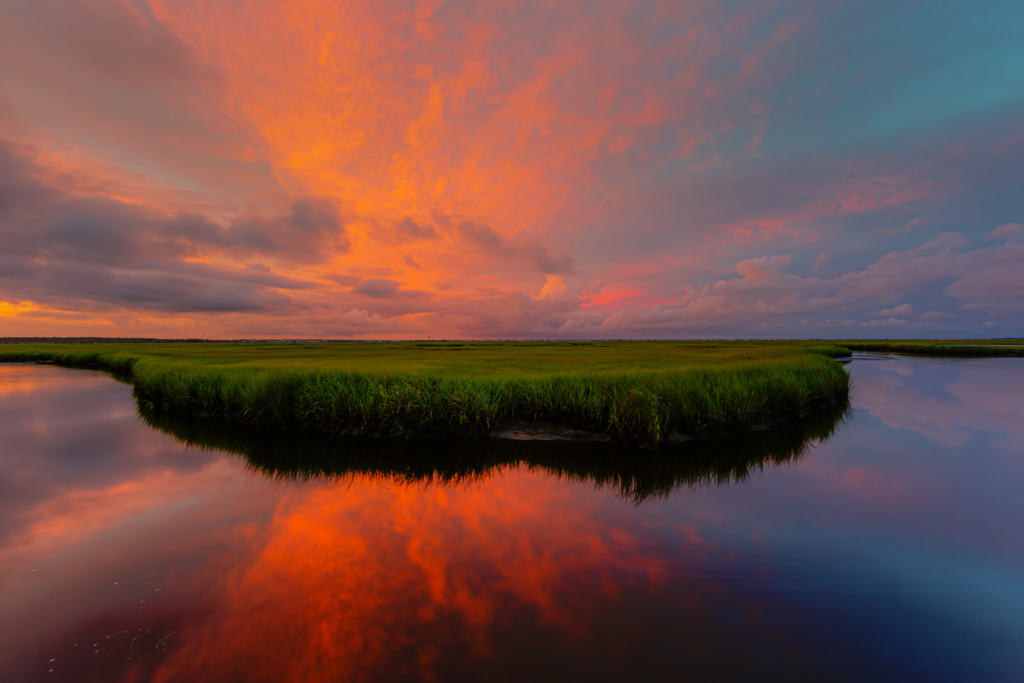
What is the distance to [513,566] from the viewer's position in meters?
4.82

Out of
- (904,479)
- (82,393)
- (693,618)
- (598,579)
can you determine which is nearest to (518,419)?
(598,579)

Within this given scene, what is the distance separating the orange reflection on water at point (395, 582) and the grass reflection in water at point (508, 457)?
4.77 feet

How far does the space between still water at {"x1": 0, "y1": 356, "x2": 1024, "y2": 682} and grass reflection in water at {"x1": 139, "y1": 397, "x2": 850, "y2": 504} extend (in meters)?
0.11

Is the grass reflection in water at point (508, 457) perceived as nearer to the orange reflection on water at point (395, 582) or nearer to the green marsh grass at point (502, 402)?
the green marsh grass at point (502, 402)

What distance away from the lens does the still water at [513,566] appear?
3.39 m

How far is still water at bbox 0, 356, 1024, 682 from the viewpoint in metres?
3.39

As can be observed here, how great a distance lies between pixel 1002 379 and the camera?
2945 centimetres

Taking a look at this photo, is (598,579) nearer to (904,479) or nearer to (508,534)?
(508,534)

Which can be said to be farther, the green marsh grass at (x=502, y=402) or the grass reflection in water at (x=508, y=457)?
the green marsh grass at (x=502, y=402)

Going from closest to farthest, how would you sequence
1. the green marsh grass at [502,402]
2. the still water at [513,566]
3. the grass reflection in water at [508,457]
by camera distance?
the still water at [513,566] < the grass reflection in water at [508,457] < the green marsh grass at [502,402]

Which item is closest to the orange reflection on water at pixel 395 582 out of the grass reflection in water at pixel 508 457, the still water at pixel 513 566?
the still water at pixel 513 566

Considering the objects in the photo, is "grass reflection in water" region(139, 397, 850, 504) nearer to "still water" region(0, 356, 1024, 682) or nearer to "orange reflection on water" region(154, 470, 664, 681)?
"still water" region(0, 356, 1024, 682)

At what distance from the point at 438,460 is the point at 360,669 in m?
6.31

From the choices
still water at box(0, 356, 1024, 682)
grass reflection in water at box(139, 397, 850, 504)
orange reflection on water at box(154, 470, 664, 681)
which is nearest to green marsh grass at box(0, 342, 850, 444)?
grass reflection in water at box(139, 397, 850, 504)
